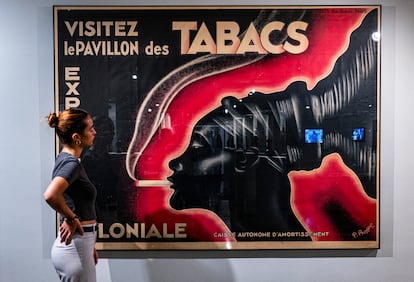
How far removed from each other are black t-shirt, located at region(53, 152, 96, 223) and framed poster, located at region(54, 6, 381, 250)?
0.53m

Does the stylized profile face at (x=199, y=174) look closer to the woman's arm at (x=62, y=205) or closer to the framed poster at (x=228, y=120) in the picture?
the framed poster at (x=228, y=120)

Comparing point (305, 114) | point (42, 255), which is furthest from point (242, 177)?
point (42, 255)

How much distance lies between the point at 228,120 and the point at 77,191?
1.08m

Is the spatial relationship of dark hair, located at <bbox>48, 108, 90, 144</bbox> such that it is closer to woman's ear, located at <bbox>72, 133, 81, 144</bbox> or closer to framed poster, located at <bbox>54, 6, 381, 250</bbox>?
woman's ear, located at <bbox>72, 133, 81, 144</bbox>

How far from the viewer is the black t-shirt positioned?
2.03 meters

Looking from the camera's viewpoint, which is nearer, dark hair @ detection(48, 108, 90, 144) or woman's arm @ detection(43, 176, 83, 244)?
woman's arm @ detection(43, 176, 83, 244)

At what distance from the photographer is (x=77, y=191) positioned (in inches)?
81.6

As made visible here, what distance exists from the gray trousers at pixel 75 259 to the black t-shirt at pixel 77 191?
121 mm

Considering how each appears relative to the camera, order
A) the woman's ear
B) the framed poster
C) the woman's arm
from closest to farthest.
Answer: the woman's arm, the woman's ear, the framed poster

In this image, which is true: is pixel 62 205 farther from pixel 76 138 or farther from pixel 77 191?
pixel 76 138

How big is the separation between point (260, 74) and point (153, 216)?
3.94ft

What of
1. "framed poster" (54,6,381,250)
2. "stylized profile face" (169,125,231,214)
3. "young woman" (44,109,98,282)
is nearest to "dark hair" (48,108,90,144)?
"young woman" (44,109,98,282)

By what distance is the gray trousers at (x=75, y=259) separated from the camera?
6.61ft

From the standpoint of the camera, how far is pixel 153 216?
2633mm
